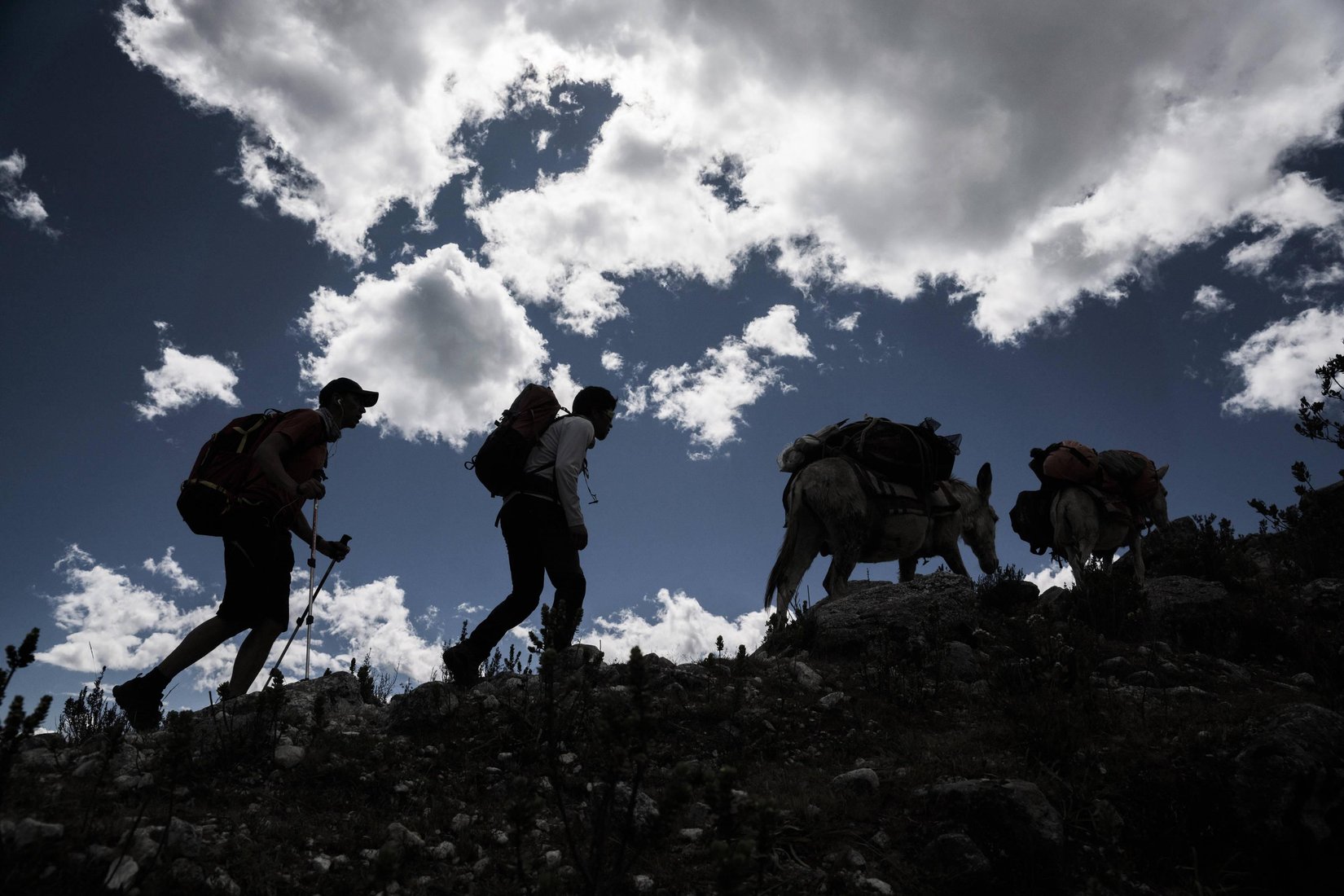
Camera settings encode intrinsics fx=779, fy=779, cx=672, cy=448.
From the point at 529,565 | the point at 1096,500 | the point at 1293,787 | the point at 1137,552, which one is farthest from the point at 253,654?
the point at 1137,552

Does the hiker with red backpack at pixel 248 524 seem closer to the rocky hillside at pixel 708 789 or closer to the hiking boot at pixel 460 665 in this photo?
the rocky hillside at pixel 708 789

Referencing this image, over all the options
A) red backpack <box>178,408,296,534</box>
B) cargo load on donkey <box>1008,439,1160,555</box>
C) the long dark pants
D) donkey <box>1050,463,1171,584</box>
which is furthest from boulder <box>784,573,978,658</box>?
red backpack <box>178,408,296,534</box>

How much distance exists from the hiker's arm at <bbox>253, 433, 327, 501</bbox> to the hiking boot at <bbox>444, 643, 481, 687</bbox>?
138 cm

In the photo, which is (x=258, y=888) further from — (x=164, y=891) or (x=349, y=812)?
(x=349, y=812)

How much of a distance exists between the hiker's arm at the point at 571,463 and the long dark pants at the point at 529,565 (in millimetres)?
126

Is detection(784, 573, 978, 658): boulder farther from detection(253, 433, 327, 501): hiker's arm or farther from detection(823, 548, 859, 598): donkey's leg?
detection(253, 433, 327, 501): hiker's arm

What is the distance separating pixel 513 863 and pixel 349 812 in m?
0.91

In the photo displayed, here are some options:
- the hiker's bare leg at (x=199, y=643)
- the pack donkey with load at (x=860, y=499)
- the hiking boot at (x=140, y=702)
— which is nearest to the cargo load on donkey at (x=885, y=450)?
the pack donkey with load at (x=860, y=499)

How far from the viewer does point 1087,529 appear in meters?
10.5

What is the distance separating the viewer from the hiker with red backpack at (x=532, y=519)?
5105mm

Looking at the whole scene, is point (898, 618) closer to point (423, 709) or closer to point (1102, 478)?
point (423, 709)

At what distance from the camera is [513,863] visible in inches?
118

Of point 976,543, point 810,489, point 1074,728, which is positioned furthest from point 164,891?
point 976,543

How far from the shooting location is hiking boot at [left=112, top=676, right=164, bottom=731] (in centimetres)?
423
